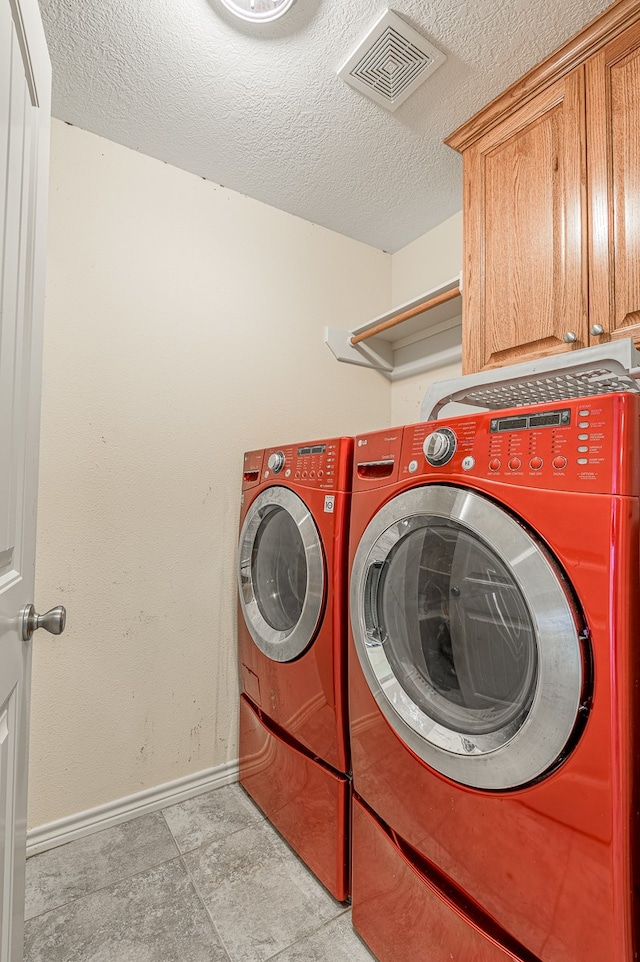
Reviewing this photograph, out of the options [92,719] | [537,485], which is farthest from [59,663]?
[537,485]

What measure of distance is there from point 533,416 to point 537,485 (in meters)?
0.13

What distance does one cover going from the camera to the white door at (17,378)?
0.69m

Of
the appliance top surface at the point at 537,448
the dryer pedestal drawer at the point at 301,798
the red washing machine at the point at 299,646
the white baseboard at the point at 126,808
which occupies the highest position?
the appliance top surface at the point at 537,448

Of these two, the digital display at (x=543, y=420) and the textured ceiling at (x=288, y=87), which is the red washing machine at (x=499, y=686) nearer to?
the digital display at (x=543, y=420)

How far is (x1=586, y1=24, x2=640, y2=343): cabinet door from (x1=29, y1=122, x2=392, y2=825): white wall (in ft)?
4.11

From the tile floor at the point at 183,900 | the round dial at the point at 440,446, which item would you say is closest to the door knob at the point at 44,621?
the round dial at the point at 440,446

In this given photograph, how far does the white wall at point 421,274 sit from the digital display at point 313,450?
3.22 feet

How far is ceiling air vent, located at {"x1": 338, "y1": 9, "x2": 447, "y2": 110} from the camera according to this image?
4.23ft

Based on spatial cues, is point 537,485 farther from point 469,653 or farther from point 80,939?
point 80,939

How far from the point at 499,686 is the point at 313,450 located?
32.8 inches

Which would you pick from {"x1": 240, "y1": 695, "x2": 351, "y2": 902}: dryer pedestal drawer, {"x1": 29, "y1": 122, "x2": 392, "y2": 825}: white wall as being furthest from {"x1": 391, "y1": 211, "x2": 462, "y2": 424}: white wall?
{"x1": 240, "y1": 695, "x2": 351, "y2": 902}: dryer pedestal drawer

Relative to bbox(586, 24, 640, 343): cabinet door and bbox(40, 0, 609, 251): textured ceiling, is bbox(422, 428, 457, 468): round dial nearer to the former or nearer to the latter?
bbox(586, 24, 640, 343): cabinet door

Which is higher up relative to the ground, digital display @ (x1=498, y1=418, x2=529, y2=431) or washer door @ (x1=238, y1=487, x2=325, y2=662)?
digital display @ (x1=498, y1=418, x2=529, y2=431)

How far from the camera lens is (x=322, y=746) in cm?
136
